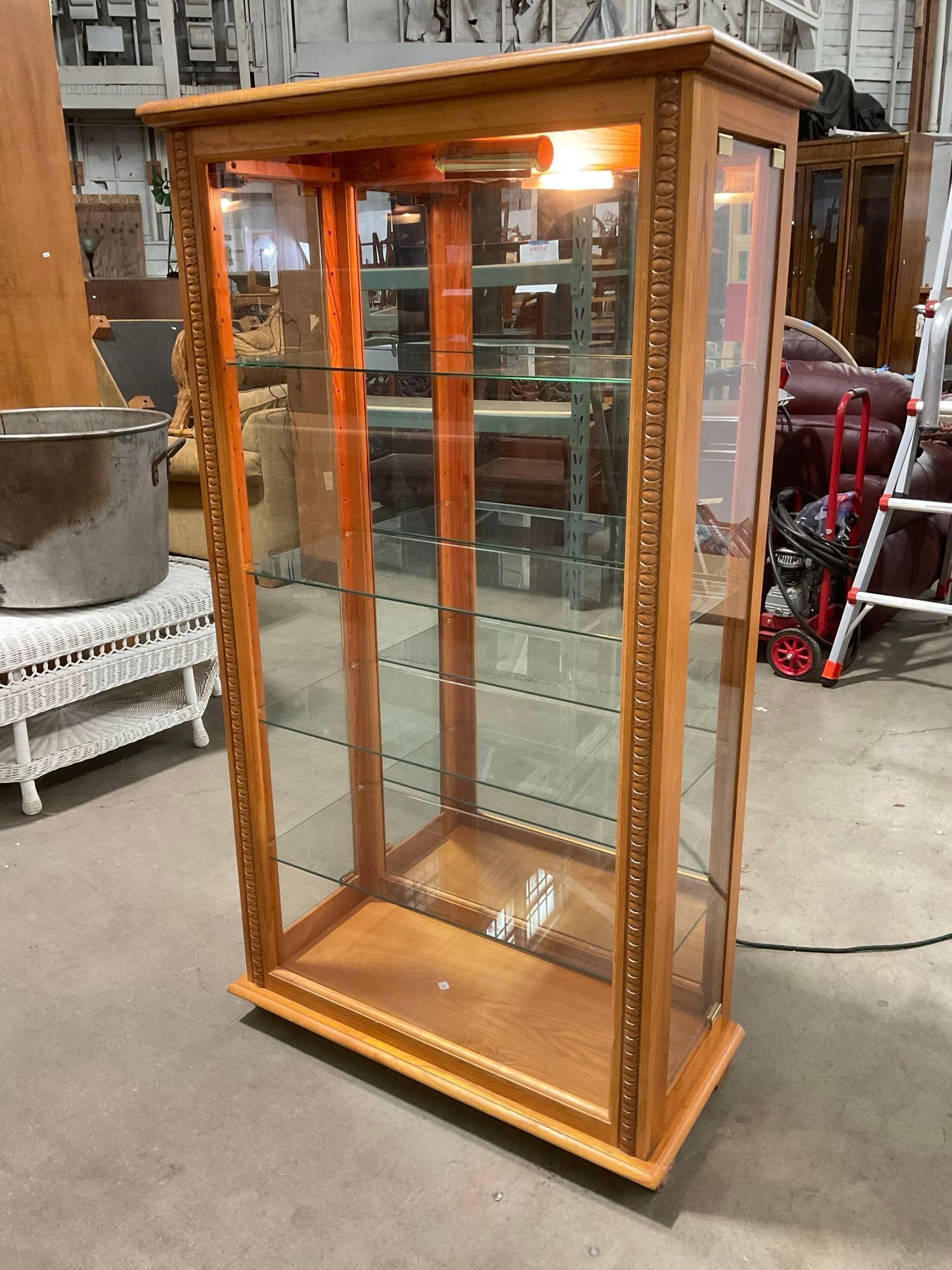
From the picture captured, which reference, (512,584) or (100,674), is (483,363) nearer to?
(512,584)

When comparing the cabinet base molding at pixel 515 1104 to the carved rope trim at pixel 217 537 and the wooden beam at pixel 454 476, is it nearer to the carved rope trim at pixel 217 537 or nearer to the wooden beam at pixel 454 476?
the carved rope trim at pixel 217 537

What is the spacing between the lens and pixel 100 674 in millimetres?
2805

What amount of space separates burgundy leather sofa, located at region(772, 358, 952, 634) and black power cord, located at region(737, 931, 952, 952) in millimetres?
1902

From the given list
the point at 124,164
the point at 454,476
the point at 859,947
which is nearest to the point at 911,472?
the point at 859,947

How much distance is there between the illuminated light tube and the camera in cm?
140

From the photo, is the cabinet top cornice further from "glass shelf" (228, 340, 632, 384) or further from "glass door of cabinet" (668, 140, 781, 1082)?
"glass shelf" (228, 340, 632, 384)

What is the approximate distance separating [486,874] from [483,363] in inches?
38.6

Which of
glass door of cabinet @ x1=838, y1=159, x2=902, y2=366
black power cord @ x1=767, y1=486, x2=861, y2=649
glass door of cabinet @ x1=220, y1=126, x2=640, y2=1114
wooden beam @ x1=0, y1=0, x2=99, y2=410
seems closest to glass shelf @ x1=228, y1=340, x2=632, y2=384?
glass door of cabinet @ x1=220, y1=126, x2=640, y2=1114

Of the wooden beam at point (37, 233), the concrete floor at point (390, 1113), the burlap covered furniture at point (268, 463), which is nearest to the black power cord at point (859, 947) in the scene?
the concrete floor at point (390, 1113)

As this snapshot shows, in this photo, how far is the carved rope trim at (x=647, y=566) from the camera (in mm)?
1117

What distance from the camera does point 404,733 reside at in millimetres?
2049

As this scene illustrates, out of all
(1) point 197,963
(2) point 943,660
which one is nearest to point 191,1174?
(1) point 197,963

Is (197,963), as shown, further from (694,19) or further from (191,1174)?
(694,19)

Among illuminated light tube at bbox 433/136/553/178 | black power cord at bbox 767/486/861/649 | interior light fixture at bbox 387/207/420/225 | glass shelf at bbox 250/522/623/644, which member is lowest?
black power cord at bbox 767/486/861/649
